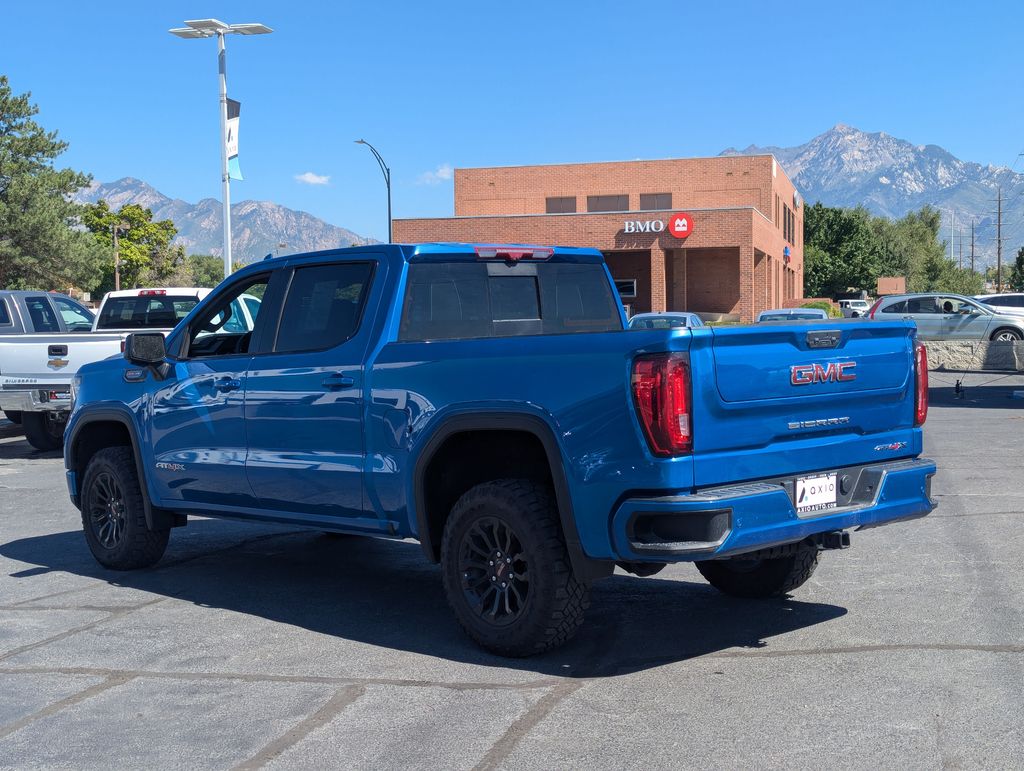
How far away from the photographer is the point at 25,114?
63688 millimetres

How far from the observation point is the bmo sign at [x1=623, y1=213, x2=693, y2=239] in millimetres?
53719

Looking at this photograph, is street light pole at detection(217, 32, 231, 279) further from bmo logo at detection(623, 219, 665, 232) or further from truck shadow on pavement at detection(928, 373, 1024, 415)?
bmo logo at detection(623, 219, 665, 232)

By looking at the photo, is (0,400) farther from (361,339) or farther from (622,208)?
(622,208)

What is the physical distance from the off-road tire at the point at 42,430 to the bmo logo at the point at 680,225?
133 ft

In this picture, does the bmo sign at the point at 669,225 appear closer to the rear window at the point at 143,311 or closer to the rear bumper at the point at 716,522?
the rear window at the point at 143,311

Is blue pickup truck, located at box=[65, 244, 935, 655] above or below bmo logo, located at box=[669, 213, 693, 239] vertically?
below

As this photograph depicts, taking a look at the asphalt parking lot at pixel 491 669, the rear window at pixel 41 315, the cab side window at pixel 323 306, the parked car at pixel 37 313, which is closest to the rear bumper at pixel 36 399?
the parked car at pixel 37 313

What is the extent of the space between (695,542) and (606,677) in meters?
0.86

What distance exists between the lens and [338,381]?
650 cm

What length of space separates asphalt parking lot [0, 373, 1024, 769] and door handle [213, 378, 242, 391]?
1.30 m

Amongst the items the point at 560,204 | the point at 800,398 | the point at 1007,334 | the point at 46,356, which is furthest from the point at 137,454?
the point at 560,204

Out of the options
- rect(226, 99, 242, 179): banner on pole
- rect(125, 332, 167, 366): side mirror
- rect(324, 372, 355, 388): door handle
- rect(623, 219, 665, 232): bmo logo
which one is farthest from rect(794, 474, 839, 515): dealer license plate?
rect(623, 219, 665, 232): bmo logo

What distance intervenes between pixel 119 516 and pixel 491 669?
11.7ft

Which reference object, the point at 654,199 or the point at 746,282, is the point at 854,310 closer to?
the point at 746,282
